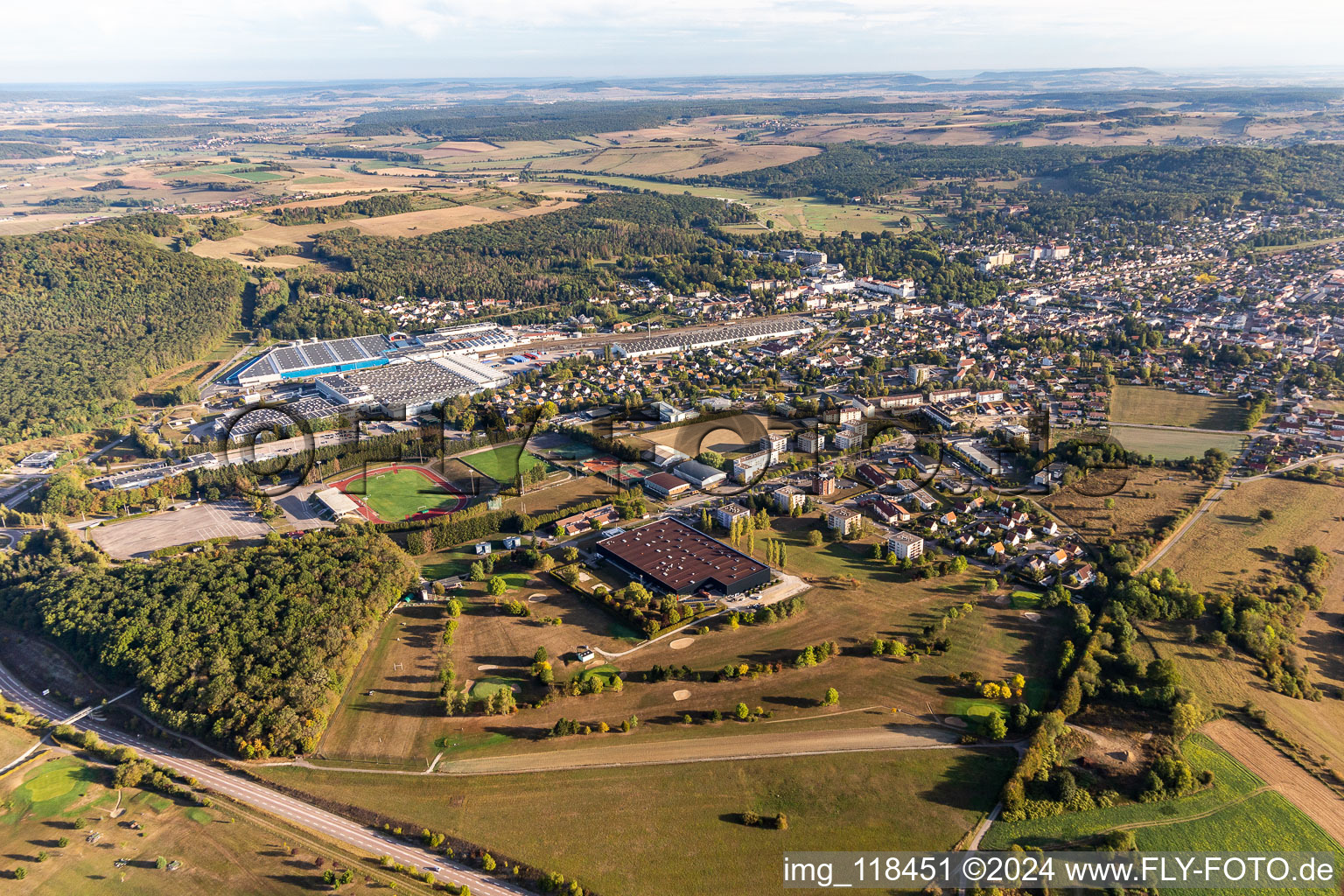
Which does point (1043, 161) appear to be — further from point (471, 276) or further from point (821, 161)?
point (471, 276)

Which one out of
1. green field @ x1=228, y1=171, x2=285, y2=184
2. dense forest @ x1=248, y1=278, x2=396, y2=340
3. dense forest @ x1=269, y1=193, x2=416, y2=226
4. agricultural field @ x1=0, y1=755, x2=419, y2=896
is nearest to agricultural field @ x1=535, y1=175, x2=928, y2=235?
dense forest @ x1=269, y1=193, x2=416, y2=226

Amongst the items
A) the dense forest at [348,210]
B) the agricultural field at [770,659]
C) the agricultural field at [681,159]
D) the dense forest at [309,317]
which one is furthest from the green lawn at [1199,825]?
the agricultural field at [681,159]

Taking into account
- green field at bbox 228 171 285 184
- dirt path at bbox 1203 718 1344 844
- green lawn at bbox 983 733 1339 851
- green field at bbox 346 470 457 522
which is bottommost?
green lawn at bbox 983 733 1339 851

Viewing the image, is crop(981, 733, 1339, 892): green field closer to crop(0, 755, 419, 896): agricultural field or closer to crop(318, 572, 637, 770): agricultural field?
crop(318, 572, 637, 770): agricultural field

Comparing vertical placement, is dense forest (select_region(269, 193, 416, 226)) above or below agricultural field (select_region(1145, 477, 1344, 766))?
above

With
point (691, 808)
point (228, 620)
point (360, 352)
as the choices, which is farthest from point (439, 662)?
point (360, 352)

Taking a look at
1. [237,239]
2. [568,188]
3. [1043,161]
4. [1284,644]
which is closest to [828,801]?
[1284,644]
